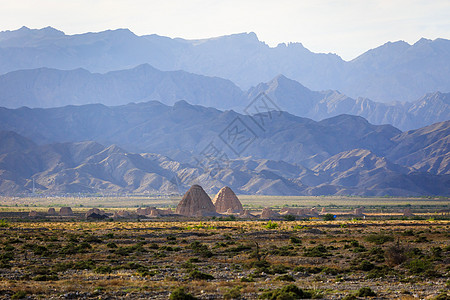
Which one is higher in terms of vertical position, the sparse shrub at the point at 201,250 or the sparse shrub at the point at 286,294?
the sparse shrub at the point at 286,294

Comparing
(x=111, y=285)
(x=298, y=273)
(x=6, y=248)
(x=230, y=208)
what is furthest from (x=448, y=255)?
(x=230, y=208)

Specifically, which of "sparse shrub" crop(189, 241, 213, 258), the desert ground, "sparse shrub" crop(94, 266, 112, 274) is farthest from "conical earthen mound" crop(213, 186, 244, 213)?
"sparse shrub" crop(94, 266, 112, 274)

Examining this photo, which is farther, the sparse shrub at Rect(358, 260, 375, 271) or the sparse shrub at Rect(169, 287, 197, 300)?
the sparse shrub at Rect(358, 260, 375, 271)

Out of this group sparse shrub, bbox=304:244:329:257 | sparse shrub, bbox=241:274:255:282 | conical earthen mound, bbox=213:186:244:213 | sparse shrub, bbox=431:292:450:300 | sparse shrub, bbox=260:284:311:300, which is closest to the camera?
sparse shrub, bbox=431:292:450:300

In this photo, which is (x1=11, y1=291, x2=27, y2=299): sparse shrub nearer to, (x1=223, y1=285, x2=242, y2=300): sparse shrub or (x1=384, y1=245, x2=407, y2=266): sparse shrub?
(x1=223, y1=285, x2=242, y2=300): sparse shrub

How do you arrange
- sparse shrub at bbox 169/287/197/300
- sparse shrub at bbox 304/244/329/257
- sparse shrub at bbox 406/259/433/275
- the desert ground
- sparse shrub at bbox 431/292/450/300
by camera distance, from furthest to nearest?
sparse shrub at bbox 304/244/329/257, sparse shrub at bbox 406/259/433/275, the desert ground, sparse shrub at bbox 169/287/197/300, sparse shrub at bbox 431/292/450/300

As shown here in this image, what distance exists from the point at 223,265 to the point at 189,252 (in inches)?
320

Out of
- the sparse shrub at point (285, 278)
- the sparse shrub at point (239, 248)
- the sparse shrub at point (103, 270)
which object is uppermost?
the sparse shrub at point (103, 270)

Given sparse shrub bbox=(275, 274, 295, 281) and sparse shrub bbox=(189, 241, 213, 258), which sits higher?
sparse shrub bbox=(275, 274, 295, 281)

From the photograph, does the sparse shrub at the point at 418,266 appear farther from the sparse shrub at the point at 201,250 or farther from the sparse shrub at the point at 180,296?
the sparse shrub at the point at 201,250

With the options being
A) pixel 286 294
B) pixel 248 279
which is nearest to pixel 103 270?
pixel 248 279

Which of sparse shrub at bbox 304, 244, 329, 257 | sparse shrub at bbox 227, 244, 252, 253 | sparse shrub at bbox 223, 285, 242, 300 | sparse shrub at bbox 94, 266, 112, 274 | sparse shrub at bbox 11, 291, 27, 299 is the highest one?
sparse shrub at bbox 11, 291, 27, 299

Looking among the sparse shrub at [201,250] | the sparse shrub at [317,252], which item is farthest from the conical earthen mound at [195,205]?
the sparse shrub at [317,252]

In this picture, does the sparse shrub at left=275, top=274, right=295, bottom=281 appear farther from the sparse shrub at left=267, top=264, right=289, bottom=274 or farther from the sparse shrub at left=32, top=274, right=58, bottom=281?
the sparse shrub at left=32, top=274, right=58, bottom=281
